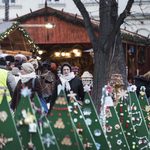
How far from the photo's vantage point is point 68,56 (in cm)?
1995

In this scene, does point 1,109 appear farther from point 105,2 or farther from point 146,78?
point 146,78

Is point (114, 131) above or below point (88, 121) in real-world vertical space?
below

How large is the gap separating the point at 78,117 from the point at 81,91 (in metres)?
1.85

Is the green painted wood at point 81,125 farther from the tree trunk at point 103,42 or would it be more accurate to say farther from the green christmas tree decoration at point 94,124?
the tree trunk at point 103,42

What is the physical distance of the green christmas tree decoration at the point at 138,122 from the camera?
571 centimetres

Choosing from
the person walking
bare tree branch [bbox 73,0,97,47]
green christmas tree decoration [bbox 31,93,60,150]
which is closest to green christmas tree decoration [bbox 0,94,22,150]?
green christmas tree decoration [bbox 31,93,60,150]

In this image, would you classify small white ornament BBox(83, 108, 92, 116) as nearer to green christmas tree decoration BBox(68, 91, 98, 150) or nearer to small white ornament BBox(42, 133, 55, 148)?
green christmas tree decoration BBox(68, 91, 98, 150)

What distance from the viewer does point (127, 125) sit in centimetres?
538

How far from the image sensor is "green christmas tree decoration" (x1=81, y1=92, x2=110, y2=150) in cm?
461

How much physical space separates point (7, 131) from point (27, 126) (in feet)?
0.74

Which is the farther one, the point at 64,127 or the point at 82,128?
the point at 82,128

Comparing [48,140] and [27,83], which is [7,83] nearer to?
[27,83]

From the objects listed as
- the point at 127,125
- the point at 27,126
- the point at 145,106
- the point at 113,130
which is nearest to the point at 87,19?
the point at 145,106

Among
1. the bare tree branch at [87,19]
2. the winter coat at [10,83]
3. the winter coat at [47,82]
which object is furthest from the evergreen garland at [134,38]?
the winter coat at [10,83]
